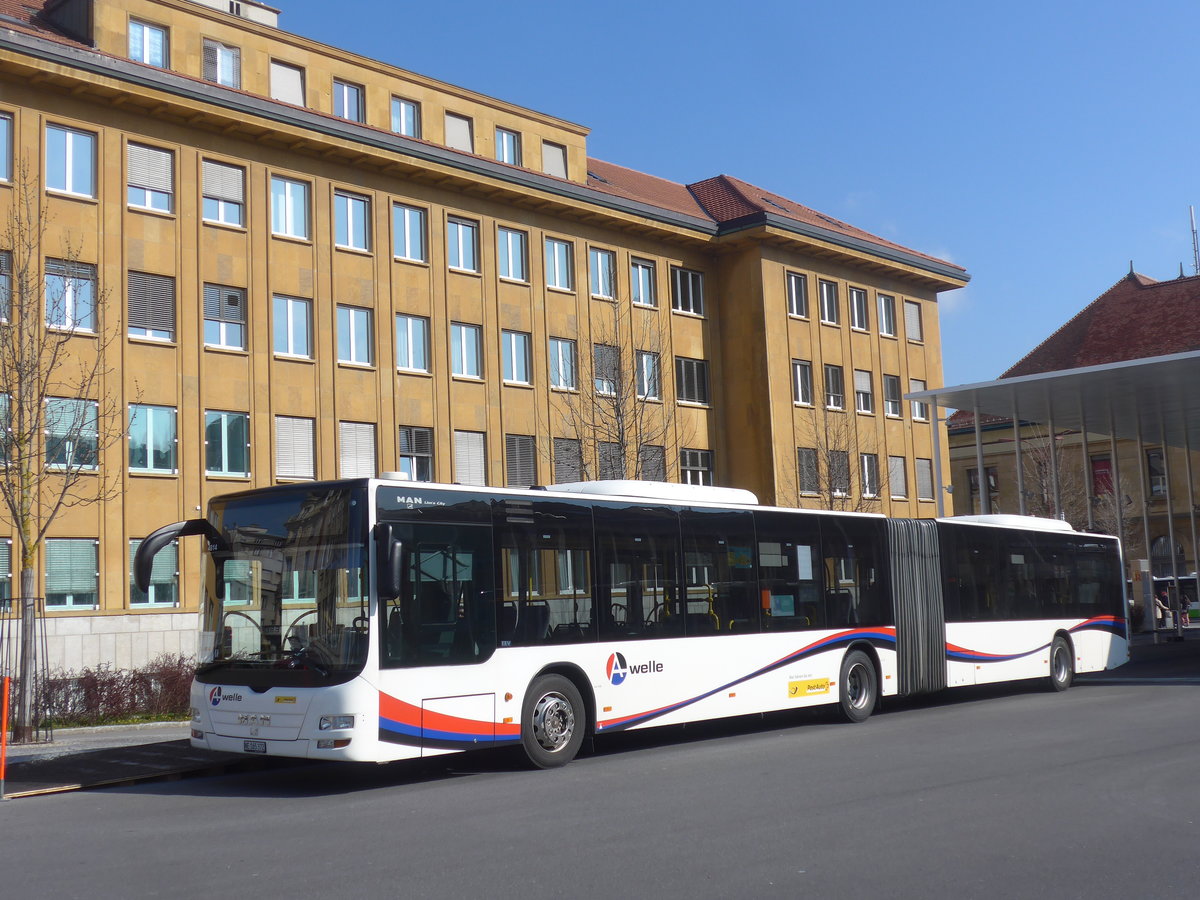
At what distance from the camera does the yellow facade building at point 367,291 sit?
2789 centimetres

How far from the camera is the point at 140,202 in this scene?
2894cm

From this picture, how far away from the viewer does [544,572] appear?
1396 cm

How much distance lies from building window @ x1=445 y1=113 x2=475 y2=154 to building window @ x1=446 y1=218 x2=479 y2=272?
2593 millimetres

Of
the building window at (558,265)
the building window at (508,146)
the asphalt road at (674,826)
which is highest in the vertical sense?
the building window at (508,146)

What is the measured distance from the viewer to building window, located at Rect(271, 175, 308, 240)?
3144 cm

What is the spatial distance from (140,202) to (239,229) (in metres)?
2.34

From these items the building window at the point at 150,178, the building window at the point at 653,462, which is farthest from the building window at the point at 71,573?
the building window at the point at 653,462

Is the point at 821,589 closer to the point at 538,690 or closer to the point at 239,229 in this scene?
the point at 538,690

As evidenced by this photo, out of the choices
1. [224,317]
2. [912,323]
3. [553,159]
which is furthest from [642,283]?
[224,317]

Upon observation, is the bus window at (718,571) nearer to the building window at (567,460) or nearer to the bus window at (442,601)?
the bus window at (442,601)

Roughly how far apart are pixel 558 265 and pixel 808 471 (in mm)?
11065

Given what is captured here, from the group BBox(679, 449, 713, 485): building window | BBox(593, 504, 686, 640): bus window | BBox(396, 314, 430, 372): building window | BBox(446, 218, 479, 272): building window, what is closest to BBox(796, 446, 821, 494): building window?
BBox(679, 449, 713, 485): building window

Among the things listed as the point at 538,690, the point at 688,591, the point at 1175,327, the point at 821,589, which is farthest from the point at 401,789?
the point at 1175,327

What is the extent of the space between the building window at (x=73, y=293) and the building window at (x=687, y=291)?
18.5 meters
